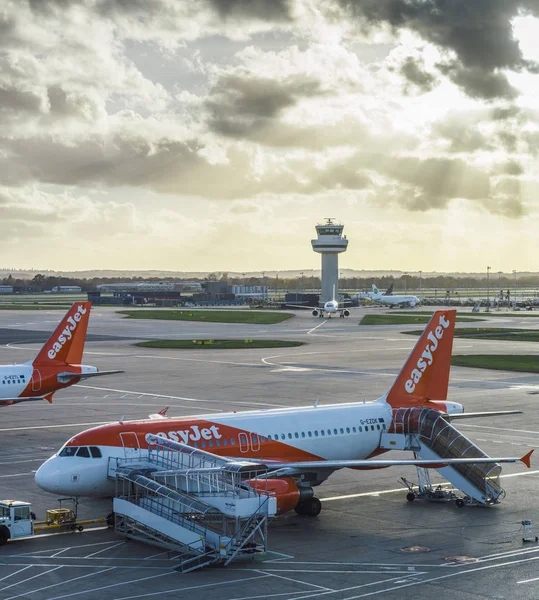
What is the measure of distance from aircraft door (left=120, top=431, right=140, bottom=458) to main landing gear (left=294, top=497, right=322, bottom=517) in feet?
24.1

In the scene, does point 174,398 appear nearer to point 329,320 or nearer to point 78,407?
point 78,407

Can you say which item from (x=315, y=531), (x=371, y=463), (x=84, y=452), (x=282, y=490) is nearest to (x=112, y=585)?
(x=84, y=452)

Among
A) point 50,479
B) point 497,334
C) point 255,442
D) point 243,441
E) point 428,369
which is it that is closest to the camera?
point 50,479

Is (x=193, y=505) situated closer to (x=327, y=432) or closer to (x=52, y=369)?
(x=327, y=432)

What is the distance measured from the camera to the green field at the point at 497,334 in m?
137

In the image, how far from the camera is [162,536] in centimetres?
3334

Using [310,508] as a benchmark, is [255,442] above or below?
above

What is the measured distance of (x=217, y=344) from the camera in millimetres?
126250

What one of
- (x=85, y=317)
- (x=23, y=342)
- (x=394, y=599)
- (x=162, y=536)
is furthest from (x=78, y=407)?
(x=23, y=342)

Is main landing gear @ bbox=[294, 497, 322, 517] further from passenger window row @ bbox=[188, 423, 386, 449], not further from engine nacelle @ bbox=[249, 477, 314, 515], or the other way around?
passenger window row @ bbox=[188, 423, 386, 449]

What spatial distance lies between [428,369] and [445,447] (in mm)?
5438

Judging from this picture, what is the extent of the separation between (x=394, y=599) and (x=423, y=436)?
14.9m

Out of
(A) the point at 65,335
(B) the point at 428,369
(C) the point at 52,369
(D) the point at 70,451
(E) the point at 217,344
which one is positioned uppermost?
(A) the point at 65,335

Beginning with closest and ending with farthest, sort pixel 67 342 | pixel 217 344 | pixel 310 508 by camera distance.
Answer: pixel 310 508, pixel 67 342, pixel 217 344
